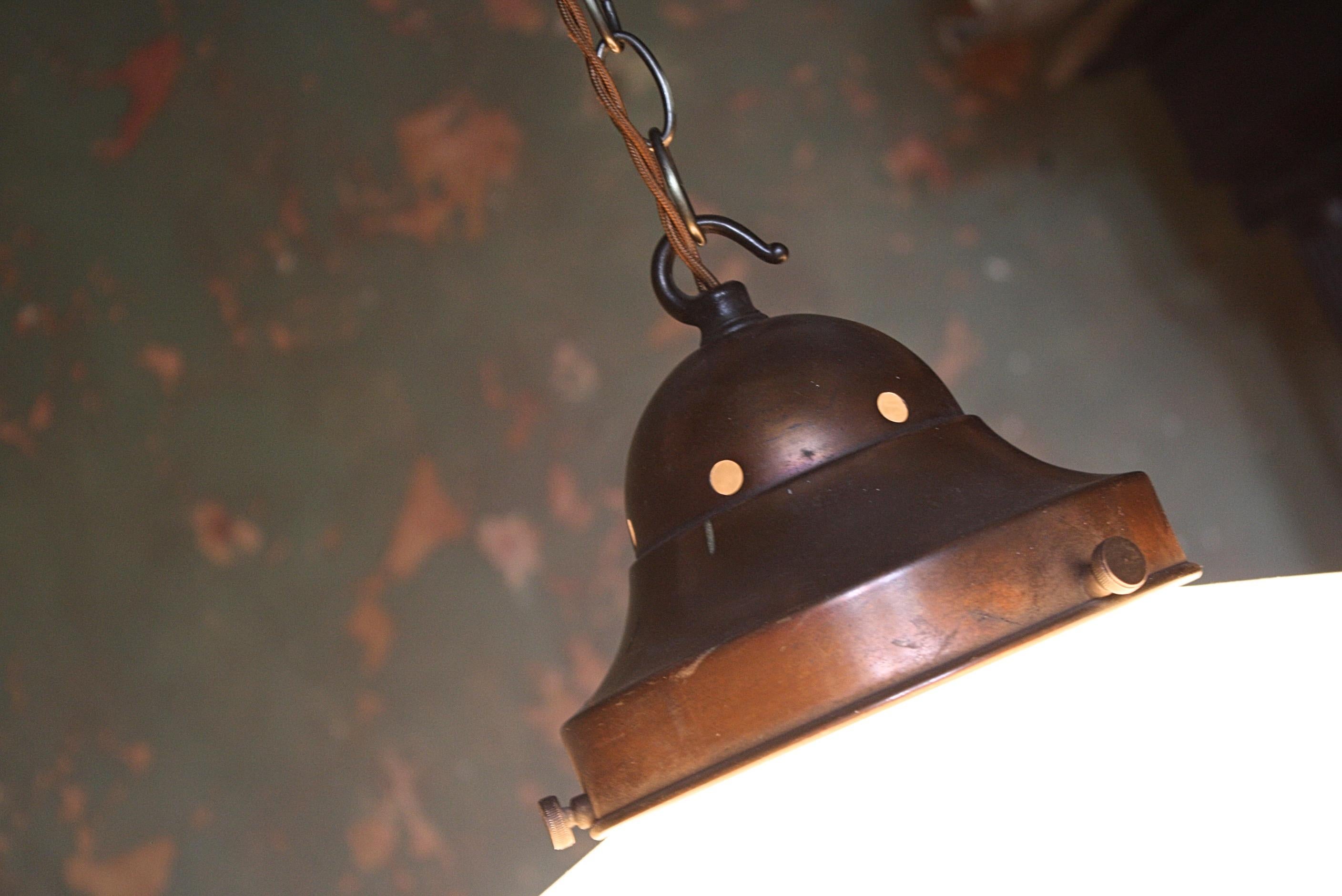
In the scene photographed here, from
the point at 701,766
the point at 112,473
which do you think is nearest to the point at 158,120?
A: the point at 112,473

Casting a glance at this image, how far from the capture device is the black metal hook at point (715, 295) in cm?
52

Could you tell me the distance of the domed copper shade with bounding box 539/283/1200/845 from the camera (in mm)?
392

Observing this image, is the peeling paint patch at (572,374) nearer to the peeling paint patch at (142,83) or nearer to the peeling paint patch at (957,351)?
the peeling paint patch at (957,351)

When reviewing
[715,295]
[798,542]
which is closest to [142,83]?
[715,295]

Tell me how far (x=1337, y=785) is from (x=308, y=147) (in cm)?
138

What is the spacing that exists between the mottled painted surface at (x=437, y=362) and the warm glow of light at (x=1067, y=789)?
859 millimetres

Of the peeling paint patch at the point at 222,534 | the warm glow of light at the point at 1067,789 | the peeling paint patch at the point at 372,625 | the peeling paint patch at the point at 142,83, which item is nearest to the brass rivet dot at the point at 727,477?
the warm glow of light at the point at 1067,789

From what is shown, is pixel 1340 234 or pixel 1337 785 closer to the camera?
pixel 1337 785

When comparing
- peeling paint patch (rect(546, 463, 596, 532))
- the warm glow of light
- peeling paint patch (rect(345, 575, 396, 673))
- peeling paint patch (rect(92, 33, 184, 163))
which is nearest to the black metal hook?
the warm glow of light

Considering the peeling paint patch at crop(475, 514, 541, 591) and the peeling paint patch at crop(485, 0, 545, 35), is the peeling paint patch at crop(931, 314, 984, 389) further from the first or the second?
the peeling paint patch at crop(485, 0, 545, 35)

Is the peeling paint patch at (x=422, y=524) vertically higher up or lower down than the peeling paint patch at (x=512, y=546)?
higher up

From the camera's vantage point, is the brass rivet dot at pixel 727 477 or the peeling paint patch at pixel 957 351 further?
the peeling paint patch at pixel 957 351

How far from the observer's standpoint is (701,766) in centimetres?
40

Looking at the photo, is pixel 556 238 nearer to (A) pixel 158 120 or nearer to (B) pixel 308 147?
(B) pixel 308 147
